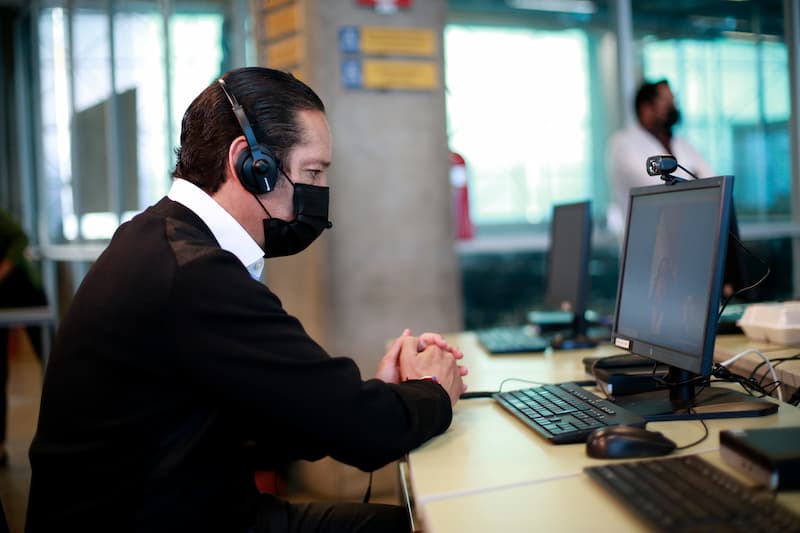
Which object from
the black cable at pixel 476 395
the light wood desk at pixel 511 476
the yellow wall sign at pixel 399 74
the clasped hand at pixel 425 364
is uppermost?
the yellow wall sign at pixel 399 74

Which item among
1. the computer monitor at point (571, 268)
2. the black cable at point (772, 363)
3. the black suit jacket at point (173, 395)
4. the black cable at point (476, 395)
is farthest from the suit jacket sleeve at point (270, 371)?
the computer monitor at point (571, 268)

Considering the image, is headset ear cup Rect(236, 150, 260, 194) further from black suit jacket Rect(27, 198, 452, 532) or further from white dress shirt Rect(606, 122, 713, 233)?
white dress shirt Rect(606, 122, 713, 233)

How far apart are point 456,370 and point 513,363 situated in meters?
0.55

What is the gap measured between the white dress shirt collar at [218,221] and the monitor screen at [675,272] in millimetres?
759

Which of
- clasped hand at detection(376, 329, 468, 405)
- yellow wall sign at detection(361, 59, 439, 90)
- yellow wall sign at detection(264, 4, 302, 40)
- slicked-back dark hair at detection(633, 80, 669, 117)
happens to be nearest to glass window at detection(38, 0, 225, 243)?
yellow wall sign at detection(264, 4, 302, 40)

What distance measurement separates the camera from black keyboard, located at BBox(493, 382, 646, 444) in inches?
45.6

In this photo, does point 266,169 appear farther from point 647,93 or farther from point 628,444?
point 647,93

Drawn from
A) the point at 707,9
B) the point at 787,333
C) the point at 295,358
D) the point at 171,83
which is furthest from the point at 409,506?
the point at 707,9

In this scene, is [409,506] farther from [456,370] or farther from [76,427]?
[76,427]

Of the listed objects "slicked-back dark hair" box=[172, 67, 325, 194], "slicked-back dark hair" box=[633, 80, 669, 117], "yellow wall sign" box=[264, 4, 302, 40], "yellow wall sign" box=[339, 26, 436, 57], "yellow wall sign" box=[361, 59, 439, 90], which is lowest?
"slicked-back dark hair" box=[172, 67, 325, 194]

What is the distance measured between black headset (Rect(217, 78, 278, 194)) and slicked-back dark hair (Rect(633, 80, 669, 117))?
2478mm

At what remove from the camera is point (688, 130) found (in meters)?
4.41

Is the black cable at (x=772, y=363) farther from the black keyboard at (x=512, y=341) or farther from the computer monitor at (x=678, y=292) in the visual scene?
the black keyboard at (x=512, y=341)

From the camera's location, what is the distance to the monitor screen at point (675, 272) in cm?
115
